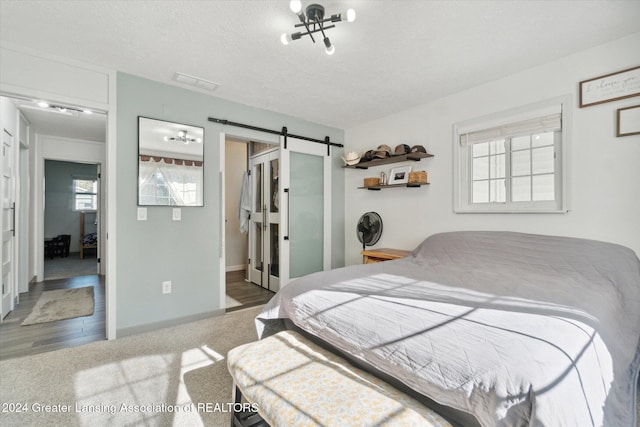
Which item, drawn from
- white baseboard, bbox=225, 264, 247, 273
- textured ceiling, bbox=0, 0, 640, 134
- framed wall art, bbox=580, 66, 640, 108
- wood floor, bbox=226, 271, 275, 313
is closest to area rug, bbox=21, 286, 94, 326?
wood floor, bbox=226, 271, 275, 313

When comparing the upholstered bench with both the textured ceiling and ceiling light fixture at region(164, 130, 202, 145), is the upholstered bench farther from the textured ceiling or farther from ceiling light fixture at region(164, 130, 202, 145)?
ceiling light fixture at region(164, 130, 202, 145)

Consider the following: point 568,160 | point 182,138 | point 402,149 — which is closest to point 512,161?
point 568,160

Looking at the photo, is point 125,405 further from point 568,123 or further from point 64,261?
point 64,261

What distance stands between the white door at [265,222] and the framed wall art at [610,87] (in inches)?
126

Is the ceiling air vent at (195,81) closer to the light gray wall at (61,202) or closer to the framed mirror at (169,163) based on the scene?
the framed mirror at (169,163)

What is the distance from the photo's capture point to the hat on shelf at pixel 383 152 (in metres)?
3.60

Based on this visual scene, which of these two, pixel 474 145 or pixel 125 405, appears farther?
pixel 474 145

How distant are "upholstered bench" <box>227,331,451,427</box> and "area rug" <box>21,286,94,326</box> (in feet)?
9.49

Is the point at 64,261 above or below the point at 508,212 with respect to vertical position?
below

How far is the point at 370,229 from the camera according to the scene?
3621mm

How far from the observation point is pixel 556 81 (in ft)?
8.04

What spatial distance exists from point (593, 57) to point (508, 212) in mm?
1368

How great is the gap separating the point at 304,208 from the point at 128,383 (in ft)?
8.78

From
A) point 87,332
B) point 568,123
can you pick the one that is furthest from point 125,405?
point 568,123
